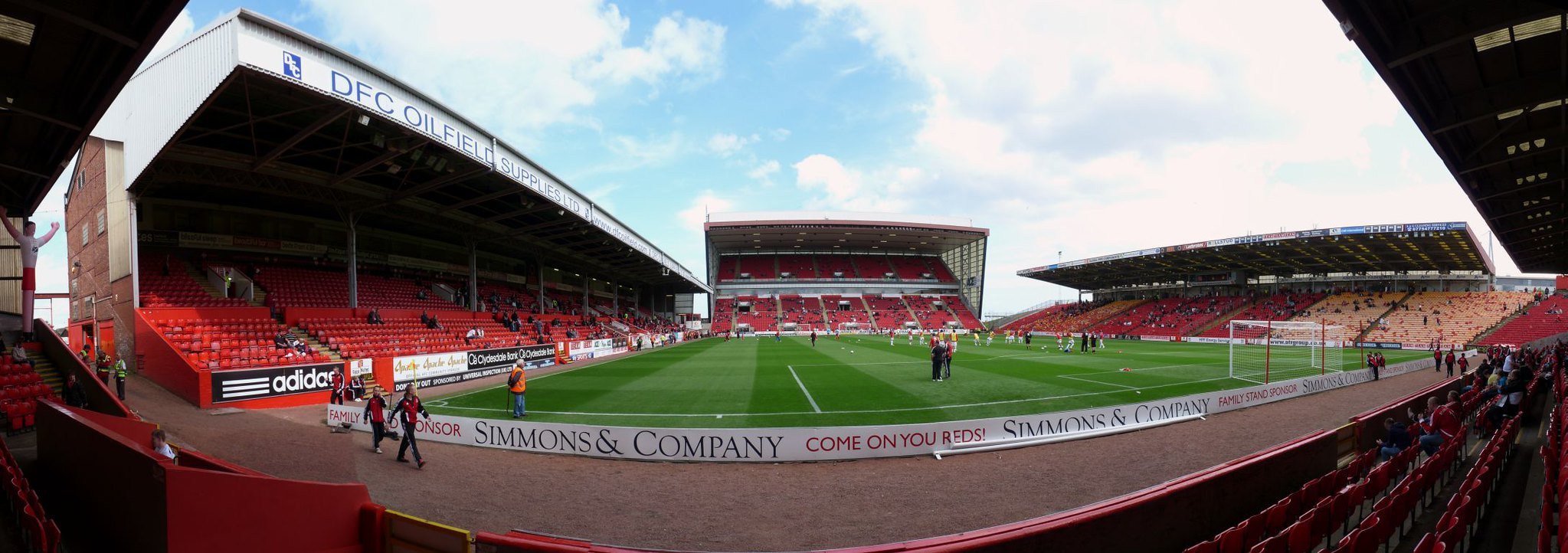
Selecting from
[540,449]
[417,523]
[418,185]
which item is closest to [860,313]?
[418,185]

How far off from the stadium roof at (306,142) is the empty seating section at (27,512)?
7926 millimetres

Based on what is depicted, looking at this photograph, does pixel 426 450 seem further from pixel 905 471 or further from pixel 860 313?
pixel 860 313

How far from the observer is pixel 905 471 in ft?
31.9

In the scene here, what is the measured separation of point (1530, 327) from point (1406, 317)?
723 centimetres

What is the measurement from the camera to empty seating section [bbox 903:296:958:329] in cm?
7388

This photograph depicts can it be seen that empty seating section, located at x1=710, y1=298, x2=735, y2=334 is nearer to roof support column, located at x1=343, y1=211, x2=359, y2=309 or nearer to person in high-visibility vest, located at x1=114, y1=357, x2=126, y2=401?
roof support column, located at x1=343, y1=211, x2=359, y2=309

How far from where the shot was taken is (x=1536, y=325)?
3928 cm

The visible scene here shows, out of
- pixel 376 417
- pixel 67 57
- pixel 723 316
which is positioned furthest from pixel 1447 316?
pixel 67 57

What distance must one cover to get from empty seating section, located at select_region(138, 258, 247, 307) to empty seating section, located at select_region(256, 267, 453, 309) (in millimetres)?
1642

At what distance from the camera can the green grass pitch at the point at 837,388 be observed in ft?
48.0

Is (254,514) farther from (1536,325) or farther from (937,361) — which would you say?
(1536,325)

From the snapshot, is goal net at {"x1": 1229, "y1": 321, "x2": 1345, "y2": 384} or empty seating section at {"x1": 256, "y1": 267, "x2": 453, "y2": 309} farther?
goal net at {"x1": 1229, "y1": 321, "x2": 1345, "y2": 384}

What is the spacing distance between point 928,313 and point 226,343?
70819mm

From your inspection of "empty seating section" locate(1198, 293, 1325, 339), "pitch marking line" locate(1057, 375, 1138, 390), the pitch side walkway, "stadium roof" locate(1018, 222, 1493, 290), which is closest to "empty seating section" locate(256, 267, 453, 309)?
the pitch side walkway
